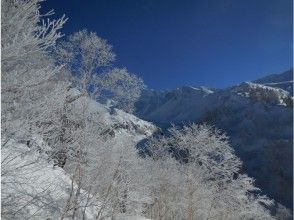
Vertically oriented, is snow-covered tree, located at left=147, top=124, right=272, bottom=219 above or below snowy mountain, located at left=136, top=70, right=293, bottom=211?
below

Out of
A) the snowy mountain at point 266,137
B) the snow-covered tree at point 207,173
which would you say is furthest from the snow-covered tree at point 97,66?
the snowy mountain at point 266,137

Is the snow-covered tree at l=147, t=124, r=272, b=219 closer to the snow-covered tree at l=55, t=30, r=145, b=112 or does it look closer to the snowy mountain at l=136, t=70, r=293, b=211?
the snow-covered tree at l=55, t=30, r=145, b=112

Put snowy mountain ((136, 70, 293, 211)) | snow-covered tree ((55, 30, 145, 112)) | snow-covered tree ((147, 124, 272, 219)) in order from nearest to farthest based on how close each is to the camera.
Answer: snow-covered tree ((55, 30, 145, 112)), snow-covered tree ((147, 124, 272, 219)), snowy mountain ((136, 70, 293, 211))

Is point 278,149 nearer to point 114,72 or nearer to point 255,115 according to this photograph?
point 255,115

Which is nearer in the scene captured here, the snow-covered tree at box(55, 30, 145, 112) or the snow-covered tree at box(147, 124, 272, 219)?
the snow-covered tree at box(55, 30, 145, 112)

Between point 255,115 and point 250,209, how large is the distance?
469 feet

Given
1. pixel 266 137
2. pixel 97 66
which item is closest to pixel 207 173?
pixel 97 66

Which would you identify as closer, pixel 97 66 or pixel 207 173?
pixel 97 66

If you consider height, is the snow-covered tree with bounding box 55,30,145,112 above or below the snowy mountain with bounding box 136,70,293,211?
below

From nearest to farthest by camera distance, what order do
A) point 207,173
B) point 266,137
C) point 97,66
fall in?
point 97,66 → point 207,173 → point 266,137

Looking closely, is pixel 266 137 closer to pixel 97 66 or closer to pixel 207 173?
pixel 207 173

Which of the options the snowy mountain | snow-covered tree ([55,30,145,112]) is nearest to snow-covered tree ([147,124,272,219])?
snow-covered tree ([55,30,145,112])

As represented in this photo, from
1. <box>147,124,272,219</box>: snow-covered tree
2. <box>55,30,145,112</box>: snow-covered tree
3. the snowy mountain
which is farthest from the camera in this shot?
the snowy mountain

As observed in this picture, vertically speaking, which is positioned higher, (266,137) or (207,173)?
(266,137)
